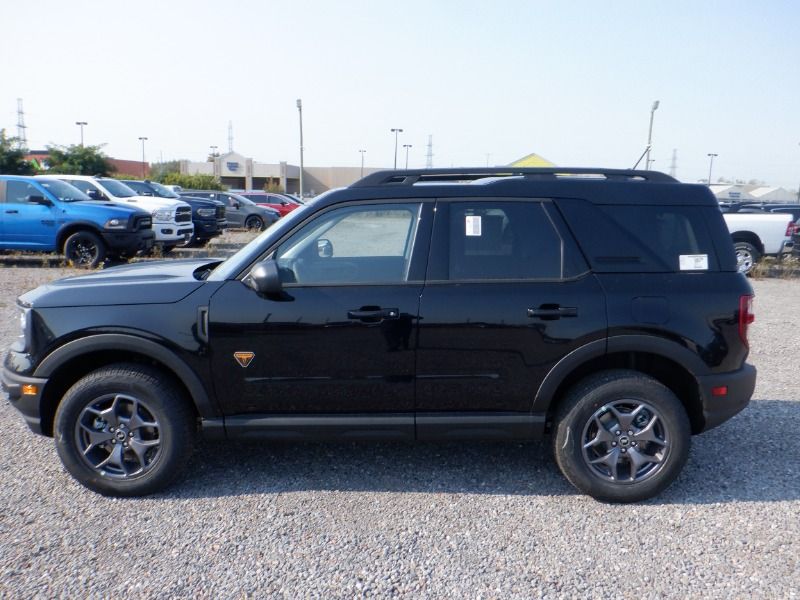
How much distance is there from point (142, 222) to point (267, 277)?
11.1 metres

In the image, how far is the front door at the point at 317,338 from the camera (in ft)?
12.1

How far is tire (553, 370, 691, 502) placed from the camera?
3750mm

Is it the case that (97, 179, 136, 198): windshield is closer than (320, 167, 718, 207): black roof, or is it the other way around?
(320, 167, 718, 207): black roof

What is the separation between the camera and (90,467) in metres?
3.80

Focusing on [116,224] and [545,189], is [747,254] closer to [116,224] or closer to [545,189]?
[545,189]

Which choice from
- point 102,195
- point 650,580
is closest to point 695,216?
point 650,580

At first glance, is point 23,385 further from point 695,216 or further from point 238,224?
point 238,224

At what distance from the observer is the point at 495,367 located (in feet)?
12.2

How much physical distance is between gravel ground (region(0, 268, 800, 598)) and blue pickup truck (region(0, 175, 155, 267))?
29.5 ft

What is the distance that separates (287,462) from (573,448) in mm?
1876

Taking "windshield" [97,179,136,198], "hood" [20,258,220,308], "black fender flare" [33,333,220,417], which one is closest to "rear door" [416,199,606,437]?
"black fender flare" [33,333,220,417]

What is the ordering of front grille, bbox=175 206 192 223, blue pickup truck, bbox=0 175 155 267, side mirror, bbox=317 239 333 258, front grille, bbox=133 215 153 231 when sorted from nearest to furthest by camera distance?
side mirror, bbox=317 239 333 258
blue pickup truck, bbox=0 175 155 267
front grille, bbox=133 215 153 231
front grille, bbox=175 206 192 223

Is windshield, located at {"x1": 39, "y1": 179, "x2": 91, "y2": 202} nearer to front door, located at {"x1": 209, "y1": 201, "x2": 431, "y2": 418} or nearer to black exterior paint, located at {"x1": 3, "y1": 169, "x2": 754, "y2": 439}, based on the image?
black exterior paint, located at {"x1": 3, "y1": 169, "x2": 754, "y2": 439}

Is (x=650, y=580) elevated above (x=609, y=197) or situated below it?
below
